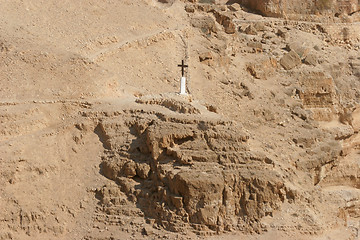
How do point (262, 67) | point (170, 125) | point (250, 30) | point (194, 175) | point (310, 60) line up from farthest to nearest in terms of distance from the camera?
1. point (250, 30)
2. point (310, 60)
3. point (262, 67)
4. point (170, 125)
5. point (194, 175)

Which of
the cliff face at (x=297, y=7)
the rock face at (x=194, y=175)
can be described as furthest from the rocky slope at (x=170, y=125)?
the cliff face at (x=297, y=7)

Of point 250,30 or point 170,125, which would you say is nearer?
point 170,125

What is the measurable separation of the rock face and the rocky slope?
35 mm

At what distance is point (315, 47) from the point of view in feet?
106

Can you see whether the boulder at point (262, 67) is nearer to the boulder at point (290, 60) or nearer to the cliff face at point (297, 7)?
the boulder at point (290, 60)

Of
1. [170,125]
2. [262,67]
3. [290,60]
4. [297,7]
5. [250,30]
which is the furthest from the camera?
[297,7]

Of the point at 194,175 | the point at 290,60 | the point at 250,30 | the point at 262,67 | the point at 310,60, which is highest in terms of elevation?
the point at 250,30

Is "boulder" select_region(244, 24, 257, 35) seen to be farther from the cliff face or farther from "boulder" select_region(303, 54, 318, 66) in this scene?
"boulder" select_region(303, 54, 318, 66)

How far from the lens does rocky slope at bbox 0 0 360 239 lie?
18.9m

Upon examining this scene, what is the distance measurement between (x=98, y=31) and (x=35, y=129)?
24.5 feet

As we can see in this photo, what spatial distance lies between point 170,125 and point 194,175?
1722 millimetres

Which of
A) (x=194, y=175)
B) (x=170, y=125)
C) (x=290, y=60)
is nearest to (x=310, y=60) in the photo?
(x=290, y=60)

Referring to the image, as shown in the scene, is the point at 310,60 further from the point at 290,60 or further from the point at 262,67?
the point at 262,67

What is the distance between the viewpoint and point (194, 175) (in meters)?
18.5
